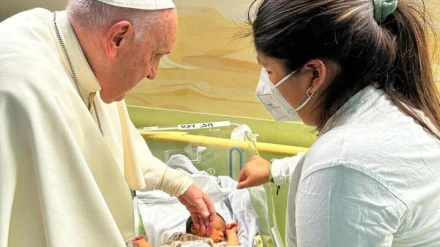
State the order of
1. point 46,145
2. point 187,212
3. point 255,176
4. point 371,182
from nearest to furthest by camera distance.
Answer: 1. point 371,182
2. point 46,145
3. point 255,176
4. point 187,212

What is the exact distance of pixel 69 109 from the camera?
1.10 m

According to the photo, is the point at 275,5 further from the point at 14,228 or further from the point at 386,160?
the point at 14,228

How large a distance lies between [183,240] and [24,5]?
1.56 meters

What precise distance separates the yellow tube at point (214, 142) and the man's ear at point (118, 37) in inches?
46.0

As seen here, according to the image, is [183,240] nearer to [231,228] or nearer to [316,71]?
[231,228]

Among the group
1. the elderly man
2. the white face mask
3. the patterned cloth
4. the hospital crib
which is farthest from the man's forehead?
the hospital crib

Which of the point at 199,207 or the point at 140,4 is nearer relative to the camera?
the point at 140,4

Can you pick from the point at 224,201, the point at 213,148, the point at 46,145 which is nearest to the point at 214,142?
the point at 213,148

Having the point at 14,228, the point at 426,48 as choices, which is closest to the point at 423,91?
the point at 426,48

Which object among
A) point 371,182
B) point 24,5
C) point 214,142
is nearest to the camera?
point 371,182

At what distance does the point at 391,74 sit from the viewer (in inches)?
39.8

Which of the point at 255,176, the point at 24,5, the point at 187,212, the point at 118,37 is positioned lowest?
the point at 187,212

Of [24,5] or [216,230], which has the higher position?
[24,5]

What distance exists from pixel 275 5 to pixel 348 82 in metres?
0.21
